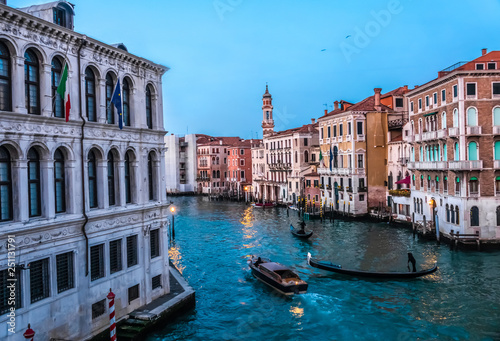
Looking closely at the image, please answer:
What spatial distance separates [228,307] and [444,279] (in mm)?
9583

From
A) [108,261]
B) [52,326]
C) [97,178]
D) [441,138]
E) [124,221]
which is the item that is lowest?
[52,326]

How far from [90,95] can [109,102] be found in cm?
73

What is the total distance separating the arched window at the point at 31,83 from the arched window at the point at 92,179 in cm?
216

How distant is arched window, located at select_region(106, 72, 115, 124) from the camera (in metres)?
12.8

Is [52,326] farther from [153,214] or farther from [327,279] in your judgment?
[327,279]

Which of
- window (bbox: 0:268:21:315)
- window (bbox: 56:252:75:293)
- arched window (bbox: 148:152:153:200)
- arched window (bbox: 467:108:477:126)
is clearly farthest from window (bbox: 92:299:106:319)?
arched window (bbox: 467:108:477:126)

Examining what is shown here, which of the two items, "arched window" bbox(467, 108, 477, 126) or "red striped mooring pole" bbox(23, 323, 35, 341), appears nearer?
"red striped mooring pole" bbox(23, 323, 35, 341)

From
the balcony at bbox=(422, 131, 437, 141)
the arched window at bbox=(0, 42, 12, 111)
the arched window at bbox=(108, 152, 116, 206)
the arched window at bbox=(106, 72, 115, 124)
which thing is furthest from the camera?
the balcony at bbox=(422, 131, 437, 141)

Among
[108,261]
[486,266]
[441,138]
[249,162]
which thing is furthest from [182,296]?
[249,162]

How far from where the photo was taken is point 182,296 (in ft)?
48.9

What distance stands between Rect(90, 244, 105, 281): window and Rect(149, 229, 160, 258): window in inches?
94.4

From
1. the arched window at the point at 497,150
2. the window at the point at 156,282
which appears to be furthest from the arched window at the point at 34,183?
the arched window at the point at 497,150

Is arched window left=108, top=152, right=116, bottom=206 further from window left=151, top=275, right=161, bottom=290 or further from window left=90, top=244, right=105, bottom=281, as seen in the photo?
window left=151, top=275, right=161, bottom=290

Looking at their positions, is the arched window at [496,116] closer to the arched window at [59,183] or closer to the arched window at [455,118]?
the arched window at [455,118]
